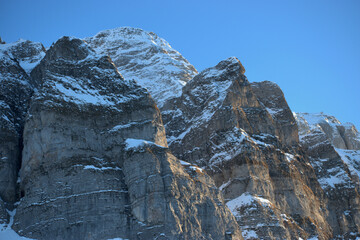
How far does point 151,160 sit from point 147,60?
78.9m

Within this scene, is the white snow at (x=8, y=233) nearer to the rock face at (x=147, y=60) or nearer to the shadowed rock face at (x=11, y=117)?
the shadowed rock face at (x=11, y=117)

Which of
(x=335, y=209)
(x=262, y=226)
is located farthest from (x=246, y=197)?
(x=335, y=209)

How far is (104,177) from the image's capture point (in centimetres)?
7844

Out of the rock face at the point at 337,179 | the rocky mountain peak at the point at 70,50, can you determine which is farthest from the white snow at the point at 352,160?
the rocky mountain peak at the point at 70,50

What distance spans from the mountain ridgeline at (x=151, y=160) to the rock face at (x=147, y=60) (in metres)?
8.03

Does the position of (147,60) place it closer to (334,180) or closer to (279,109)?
(279,109)

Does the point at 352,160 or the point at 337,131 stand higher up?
the point at 337,131

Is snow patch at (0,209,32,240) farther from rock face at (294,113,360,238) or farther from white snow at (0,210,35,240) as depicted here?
rock face at (294,113,360,238)

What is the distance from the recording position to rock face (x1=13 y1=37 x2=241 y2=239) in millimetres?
74375

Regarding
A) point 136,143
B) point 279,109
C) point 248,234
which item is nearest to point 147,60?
point 279,109

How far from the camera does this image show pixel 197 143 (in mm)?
106625

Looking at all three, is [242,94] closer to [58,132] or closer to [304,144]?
[304,144]

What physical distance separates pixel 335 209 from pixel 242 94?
2900 centimetres

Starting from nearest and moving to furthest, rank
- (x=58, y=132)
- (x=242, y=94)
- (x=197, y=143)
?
(x=58, y=132), (x=197, y=143), (x=242, y=94)
